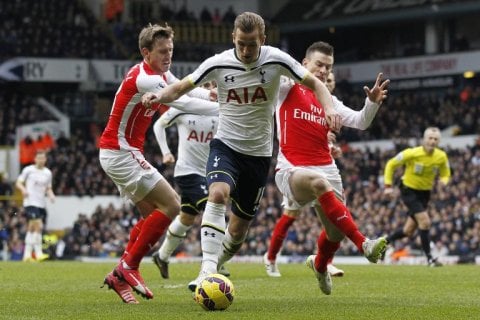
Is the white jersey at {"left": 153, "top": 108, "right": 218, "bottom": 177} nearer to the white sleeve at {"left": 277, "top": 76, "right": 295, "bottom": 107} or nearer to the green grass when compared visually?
the green grass

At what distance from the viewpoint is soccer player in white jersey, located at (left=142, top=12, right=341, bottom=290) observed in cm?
990

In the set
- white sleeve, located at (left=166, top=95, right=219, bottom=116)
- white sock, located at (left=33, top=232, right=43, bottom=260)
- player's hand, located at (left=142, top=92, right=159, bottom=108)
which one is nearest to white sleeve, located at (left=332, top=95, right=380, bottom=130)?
white sleeve, located at (left=166, top=95, right=219, bottom=116)

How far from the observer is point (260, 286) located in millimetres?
13195

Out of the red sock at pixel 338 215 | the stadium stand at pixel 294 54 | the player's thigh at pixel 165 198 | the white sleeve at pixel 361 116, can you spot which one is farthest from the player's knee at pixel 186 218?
the stadium stand at pixel 294 54

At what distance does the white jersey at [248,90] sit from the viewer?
10.1 meters

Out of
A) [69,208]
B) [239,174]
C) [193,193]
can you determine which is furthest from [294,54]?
[239,174]

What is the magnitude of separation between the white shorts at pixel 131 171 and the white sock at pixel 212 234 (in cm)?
142

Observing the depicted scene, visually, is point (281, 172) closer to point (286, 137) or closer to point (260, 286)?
point (286, 137)

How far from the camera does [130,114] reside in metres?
11.2

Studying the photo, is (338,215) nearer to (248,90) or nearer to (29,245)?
(248,90)

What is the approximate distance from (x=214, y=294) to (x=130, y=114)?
2555 mm

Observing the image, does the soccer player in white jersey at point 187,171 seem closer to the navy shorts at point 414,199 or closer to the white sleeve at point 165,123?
the white sleeve at point 165,123

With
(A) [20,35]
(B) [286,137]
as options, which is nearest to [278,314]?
(B) [286,137]

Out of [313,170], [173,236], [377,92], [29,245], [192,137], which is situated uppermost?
[377,92]
